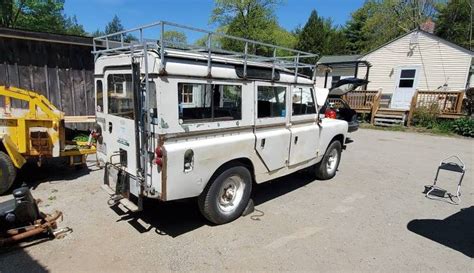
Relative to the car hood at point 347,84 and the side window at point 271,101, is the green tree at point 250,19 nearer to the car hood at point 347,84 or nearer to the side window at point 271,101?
the car hood at point 347,84

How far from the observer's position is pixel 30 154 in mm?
5066

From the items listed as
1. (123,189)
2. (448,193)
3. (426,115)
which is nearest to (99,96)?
(123,189)

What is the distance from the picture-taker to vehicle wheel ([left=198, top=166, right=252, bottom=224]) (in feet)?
12.9

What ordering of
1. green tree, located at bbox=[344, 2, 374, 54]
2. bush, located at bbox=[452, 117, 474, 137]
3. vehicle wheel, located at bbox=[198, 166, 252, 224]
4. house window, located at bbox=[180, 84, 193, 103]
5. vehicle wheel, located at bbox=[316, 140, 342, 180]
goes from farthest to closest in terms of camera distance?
green tree, located at bbox=[344, 2, 374, 54] → bush, located at bbox=[452, 117, 474, 137] → vehicle wheel, located at bbox=[316, 140, 342, 180] → vehicle wheel, located at bbox=[198, 166, 252, 224] → house window, located at bbox=[180, 84, 193, 103]

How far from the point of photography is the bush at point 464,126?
13289mm

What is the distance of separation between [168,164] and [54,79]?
7.50 metres

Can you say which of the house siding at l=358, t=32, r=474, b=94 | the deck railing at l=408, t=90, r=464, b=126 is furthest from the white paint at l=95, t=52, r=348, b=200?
the house siding at l=358, t=32, r=474, b=94

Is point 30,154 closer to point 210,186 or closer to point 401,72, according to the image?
point 210,186

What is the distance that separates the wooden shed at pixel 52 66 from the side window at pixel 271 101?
6.82m

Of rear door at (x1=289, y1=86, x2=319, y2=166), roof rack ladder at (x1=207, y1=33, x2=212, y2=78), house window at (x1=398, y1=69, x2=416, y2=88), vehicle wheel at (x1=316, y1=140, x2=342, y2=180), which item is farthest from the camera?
house window at (x1=398, y1=69, x2=416, y2=88)

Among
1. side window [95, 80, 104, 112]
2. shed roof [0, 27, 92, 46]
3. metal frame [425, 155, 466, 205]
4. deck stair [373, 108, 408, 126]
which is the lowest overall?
metal frame [425, 155, 466, 205]

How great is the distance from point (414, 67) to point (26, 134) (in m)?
19.5

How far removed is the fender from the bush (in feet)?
53.9

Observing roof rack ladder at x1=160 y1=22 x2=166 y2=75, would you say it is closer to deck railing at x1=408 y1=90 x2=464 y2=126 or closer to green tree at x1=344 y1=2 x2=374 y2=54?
deck railing at x1=408 y1=90 x2=464 y2=126
